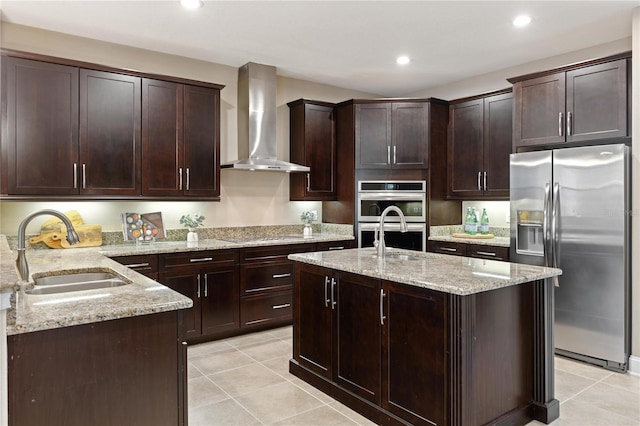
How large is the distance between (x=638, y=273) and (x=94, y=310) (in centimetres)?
387

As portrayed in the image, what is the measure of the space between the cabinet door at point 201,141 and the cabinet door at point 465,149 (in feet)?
9.21

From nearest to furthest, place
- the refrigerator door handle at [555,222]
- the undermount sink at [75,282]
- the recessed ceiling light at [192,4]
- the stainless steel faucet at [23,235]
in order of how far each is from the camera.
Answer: the stainless steel faucet at [23,235] < the undermount sink at [75,282] < the recessed ceiling light at [192,4] < the refrigerator door handle at [555,222]

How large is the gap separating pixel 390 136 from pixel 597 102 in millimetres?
2167

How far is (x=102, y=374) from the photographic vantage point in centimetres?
165

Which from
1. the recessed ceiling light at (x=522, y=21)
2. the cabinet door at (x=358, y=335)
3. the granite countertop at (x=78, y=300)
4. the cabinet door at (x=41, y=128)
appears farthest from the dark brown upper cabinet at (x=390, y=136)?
the granite countertop at (x=78, y=300)

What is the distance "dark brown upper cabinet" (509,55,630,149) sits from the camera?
365cm

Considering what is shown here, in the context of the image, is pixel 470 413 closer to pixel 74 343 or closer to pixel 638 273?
pixel 74 343

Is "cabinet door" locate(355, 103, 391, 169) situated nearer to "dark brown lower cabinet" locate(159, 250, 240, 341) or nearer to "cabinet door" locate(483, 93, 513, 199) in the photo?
"cabinet door" locate(483, 93, 513, 199)

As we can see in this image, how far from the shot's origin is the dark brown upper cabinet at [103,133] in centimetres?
354

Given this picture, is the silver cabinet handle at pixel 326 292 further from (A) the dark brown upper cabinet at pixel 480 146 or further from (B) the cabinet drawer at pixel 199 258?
(A) the dark brown upper cabinet at pixel 480 146

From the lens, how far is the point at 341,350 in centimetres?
295

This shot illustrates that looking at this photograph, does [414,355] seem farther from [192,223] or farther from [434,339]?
[192,223]

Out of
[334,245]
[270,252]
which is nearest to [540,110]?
[334,245]

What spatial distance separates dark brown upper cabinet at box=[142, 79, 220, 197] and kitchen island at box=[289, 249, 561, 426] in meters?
1.86
